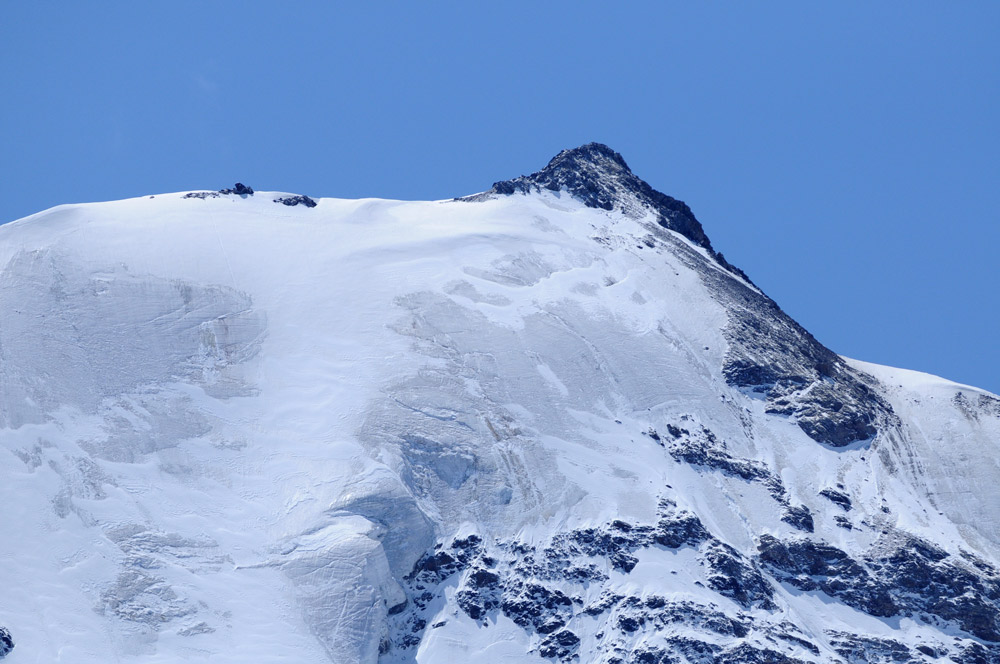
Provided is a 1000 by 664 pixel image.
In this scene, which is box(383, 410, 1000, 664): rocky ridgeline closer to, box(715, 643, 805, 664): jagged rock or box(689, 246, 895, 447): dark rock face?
box(715, 643, 805, 664): jagged rock

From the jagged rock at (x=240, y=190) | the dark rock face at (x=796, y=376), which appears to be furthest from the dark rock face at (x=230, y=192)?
the dark rock face at (x=796, y=376)

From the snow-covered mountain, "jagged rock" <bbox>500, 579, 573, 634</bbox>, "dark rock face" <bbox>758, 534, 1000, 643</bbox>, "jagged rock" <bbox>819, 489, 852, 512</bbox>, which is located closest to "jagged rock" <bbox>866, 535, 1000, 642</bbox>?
"dark rock face" <bbox>758, 534, 1000, 643</bbox>

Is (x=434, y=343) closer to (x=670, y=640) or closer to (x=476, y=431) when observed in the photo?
(x=476, y=431)

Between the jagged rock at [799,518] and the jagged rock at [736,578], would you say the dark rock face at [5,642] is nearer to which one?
the jagged rock at [736,578]

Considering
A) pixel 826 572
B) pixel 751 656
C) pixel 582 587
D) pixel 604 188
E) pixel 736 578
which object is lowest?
pixel 751 656

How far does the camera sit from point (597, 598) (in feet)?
322

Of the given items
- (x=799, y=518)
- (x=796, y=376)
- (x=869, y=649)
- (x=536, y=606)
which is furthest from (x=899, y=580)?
(x=536, y=606)

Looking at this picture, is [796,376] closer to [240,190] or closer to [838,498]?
[838,498]

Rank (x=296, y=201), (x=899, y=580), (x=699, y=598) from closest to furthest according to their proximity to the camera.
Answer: (x=699, y=598) < (x=899, y=580) < (x=296, y=201)

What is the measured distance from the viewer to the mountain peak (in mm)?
143875

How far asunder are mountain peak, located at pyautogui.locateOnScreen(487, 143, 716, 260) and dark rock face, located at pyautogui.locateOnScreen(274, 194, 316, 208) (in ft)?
54.0

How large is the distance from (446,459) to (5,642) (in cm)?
2985

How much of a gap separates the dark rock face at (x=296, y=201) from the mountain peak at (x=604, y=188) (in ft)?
54.0

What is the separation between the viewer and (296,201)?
136m
